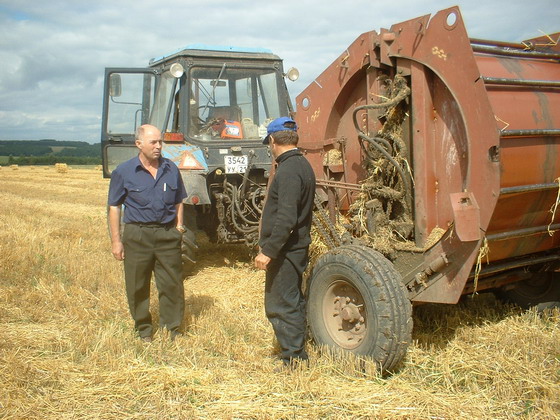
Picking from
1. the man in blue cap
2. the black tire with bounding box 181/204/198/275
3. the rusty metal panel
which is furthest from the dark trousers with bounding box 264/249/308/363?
the black tire with bounding box 181/204/198/275

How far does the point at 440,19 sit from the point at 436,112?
567 mm

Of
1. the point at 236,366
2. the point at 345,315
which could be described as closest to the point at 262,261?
the point at 345,315

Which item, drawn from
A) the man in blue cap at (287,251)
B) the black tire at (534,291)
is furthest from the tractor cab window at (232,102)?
the black tire at (534,291)

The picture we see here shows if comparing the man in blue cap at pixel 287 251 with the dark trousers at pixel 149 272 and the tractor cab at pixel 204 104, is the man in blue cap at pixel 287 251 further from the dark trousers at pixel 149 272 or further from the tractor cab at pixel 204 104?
the tractor cab at pixel 204 104

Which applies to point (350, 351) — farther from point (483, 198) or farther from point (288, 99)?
point (288, 99)

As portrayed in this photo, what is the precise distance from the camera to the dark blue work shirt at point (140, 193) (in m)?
4.37

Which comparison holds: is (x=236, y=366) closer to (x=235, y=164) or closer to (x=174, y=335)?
(x=174, y=335)

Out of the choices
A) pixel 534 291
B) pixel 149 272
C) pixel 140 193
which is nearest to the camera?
pixel 140 193

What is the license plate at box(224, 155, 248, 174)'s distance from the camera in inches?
255

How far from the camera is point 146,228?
4.41m

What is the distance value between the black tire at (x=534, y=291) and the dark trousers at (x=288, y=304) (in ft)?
5.83

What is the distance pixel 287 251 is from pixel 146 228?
127 cm

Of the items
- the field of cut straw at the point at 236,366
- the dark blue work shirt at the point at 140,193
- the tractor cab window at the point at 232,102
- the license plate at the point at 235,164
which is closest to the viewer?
the field of cut straw at the point at 236,366

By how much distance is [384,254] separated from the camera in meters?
3.89
